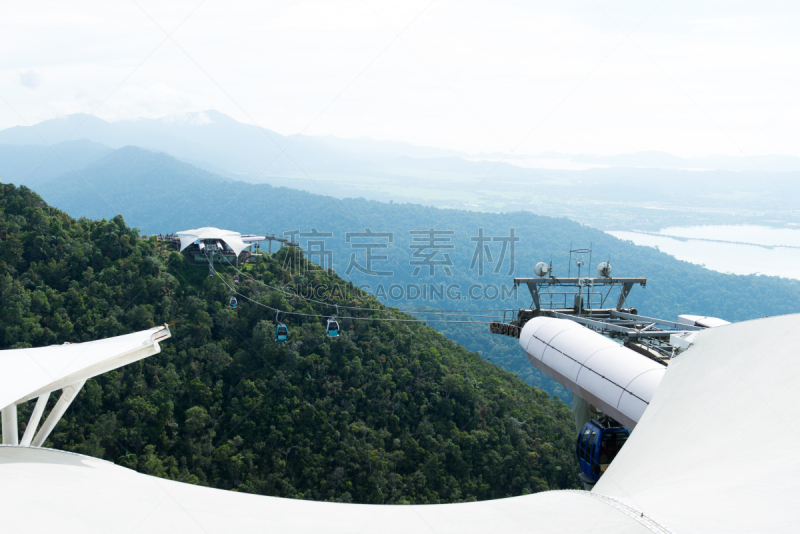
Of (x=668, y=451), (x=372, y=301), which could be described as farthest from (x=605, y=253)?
(x=668, y=451)

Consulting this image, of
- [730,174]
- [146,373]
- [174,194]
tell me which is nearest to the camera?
[146,373]

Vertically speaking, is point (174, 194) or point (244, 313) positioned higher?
point (174, 194)

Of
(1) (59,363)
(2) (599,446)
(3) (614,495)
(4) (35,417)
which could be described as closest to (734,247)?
(2) (599,446)

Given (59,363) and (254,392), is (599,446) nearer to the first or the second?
(59,363)

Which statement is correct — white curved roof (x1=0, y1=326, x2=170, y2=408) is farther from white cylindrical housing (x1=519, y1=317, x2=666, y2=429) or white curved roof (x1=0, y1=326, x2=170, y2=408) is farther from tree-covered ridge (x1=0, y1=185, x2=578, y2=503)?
tree-covered ridge (x1=0, y1=185, x2=578, y2=503)

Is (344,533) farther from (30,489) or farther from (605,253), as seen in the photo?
(605,253)

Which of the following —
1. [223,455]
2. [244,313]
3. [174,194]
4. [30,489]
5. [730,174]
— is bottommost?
[223,455]
